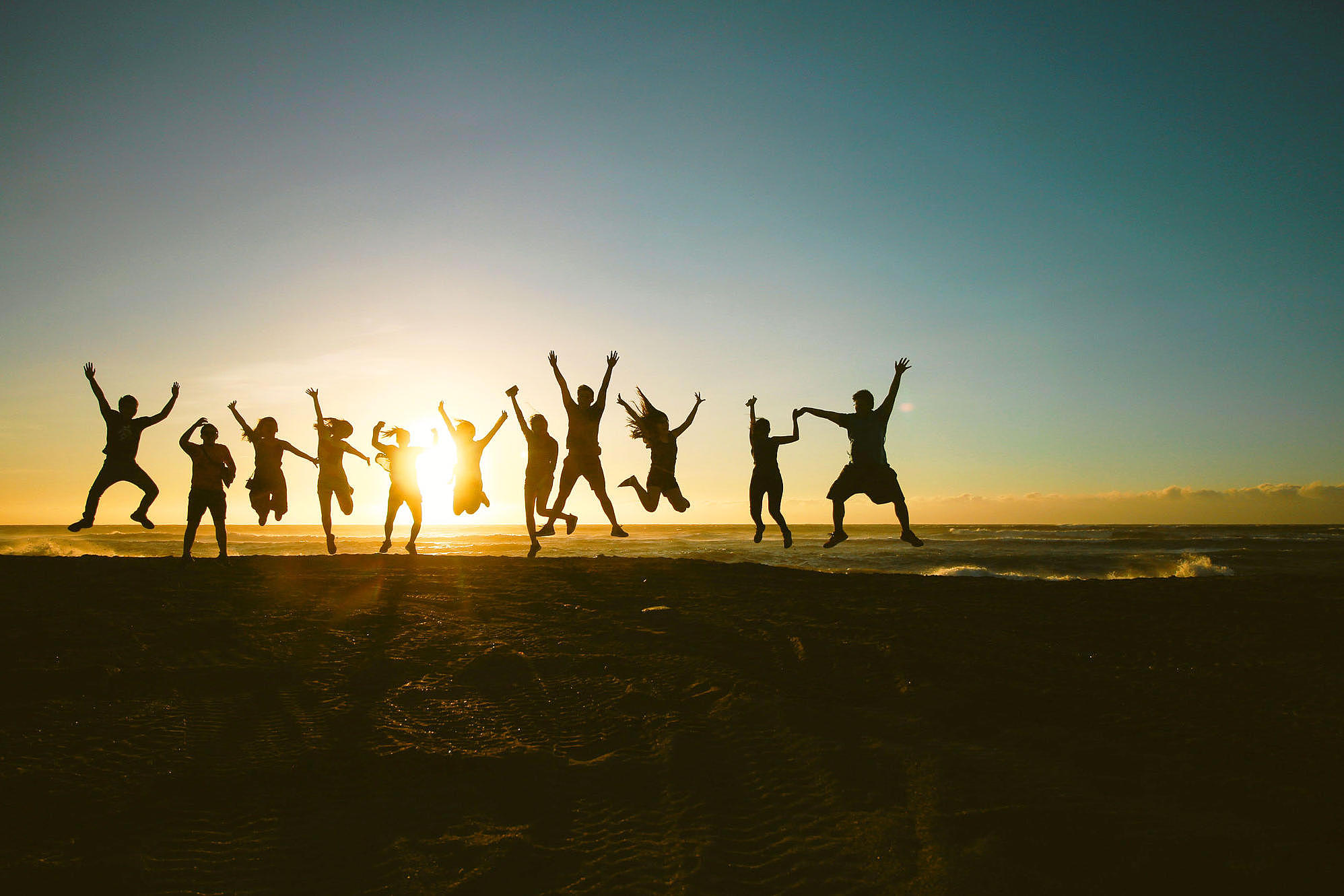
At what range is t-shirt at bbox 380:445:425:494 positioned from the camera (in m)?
13.9

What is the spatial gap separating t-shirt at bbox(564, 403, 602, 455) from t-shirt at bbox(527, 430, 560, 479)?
81cm

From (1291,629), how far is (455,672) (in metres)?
8.83

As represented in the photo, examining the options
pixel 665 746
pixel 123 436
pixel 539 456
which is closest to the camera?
pixel 665 746

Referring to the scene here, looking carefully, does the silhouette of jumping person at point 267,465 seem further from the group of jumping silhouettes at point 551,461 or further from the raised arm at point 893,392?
the raised arm at point 893,392

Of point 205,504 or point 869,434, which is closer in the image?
point 869,434

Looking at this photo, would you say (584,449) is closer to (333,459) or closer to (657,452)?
(657,452)

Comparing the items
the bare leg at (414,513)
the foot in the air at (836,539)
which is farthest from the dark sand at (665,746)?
the bare leg at (414,513)

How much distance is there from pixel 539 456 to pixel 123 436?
6.50 metres

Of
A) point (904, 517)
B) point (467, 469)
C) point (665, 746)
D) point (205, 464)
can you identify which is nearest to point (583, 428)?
point (467, 469)

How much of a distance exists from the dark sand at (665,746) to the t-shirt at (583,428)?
3.27 metres

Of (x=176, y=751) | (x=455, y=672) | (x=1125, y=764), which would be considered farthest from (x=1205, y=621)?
(x=176, y=751)

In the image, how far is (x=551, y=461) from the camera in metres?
13.0

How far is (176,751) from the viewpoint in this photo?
199 inches

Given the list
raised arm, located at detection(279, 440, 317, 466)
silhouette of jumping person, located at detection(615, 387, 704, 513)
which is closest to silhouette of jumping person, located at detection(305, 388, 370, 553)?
raised arm, located at detection(279, 440, 317, 466)
